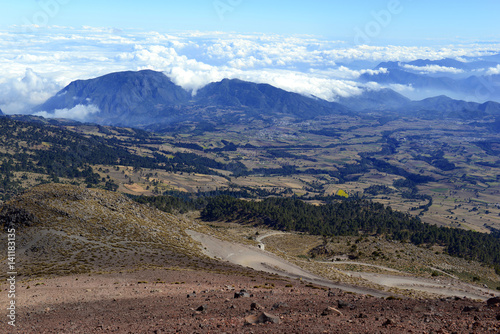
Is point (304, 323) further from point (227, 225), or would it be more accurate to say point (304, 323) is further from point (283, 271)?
point (227, 225)

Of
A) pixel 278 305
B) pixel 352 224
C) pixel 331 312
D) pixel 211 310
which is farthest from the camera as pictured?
pixel 352 224

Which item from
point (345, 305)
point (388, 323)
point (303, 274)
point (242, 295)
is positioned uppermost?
point (388, 323)

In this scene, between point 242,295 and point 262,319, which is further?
point 242,295

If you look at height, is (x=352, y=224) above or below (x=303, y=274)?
below

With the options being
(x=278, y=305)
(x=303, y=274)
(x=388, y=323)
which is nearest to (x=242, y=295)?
(x=278, y=305)

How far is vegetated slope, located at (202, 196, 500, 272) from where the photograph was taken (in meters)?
109

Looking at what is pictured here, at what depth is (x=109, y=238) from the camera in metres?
56.7

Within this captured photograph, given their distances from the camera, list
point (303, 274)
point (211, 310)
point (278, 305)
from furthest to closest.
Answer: point (303, 274)
point (278, 305)
point (211, 310)

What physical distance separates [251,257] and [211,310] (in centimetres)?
3792

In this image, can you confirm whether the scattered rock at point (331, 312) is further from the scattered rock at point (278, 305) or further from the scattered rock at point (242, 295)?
the scattered rock at point (242, 295)

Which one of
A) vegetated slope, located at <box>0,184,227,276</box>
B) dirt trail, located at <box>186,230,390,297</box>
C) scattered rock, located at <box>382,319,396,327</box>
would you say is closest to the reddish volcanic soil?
scattered rock, located at <box>382,319,396,327</box>

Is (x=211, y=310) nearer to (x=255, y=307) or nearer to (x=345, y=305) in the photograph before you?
(x=255, y=307)

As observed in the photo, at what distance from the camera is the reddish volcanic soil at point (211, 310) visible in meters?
19.9

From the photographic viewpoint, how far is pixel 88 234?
56.4 meters
